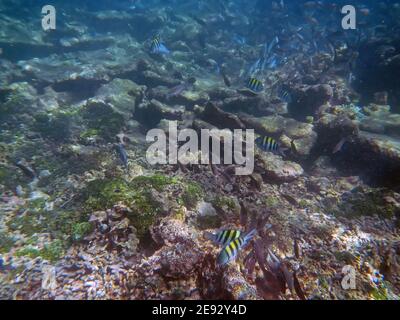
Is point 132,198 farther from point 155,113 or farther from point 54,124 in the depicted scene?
point 54,124

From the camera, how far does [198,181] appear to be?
6.03 m

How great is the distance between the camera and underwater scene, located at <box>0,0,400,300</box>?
3836 millimetres

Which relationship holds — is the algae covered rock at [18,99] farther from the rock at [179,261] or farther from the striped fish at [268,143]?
the rock at [179,261]

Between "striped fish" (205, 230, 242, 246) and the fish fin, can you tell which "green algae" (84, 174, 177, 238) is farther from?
"striped fish" (205, 230, 242, 246)

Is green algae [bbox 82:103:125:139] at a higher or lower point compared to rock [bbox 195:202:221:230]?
higher

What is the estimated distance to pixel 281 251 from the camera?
15.0 ft

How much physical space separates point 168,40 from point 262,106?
40.7 ft

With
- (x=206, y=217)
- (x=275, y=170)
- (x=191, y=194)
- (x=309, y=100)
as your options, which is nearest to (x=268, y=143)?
(x=275, y=170)

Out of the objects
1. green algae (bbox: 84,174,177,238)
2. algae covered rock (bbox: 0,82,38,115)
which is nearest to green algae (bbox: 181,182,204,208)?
green algae (bbox: 84,174,177,238)

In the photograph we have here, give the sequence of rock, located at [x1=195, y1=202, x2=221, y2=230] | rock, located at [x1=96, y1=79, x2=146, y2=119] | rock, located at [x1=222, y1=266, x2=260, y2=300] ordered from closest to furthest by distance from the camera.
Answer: rock, located at [x1=222, y1=266, x2=260, y2=300]
rock, located at [x1=195, y1=202, x2=221, y2=230]
rock, located at [x1=96, y1=79, x2=146, y2=119]

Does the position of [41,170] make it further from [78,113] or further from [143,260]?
[143,260]

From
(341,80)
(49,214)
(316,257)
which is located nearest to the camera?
(316,257)

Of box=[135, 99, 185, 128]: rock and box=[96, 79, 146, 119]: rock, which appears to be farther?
box=[96, 79, 146, 119]: rock

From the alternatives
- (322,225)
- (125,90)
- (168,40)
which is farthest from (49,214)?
(168,40)
